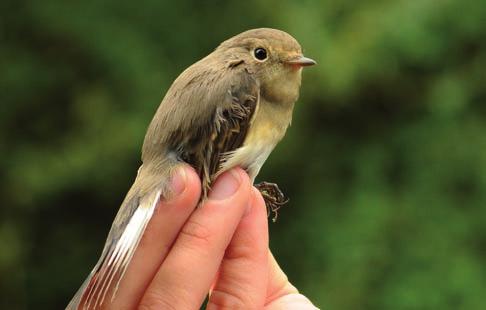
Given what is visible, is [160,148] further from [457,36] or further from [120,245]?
[457,36]


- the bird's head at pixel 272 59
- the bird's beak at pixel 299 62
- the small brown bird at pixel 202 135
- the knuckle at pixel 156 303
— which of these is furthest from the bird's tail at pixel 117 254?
the bird's beak at pixel 299 62

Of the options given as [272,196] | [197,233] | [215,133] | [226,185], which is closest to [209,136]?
[215,133]

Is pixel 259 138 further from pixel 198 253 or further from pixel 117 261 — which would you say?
pixel 117 261

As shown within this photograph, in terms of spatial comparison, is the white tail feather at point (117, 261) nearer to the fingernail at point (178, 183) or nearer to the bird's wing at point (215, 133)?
the fingernail at point (178, 183)

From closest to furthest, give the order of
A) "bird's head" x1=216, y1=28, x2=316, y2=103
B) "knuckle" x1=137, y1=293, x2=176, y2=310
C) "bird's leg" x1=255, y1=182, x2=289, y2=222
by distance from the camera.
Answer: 1. "knuckle" x1=137, y1=293, x2=176, y2=310
2. "bird's head" x1=216, y1=28, x2=316, y2=103
3. "bird's leg" x1=255, y1=182, x2=289, y2=222

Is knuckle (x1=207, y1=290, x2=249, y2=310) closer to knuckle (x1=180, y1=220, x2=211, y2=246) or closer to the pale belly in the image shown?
knuckle (x1=180, y1=220, x2=211, y2=246)

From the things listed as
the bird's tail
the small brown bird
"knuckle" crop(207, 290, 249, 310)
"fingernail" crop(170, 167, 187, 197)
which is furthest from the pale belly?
"knuckle" crop(207, 290, 249, 310)
